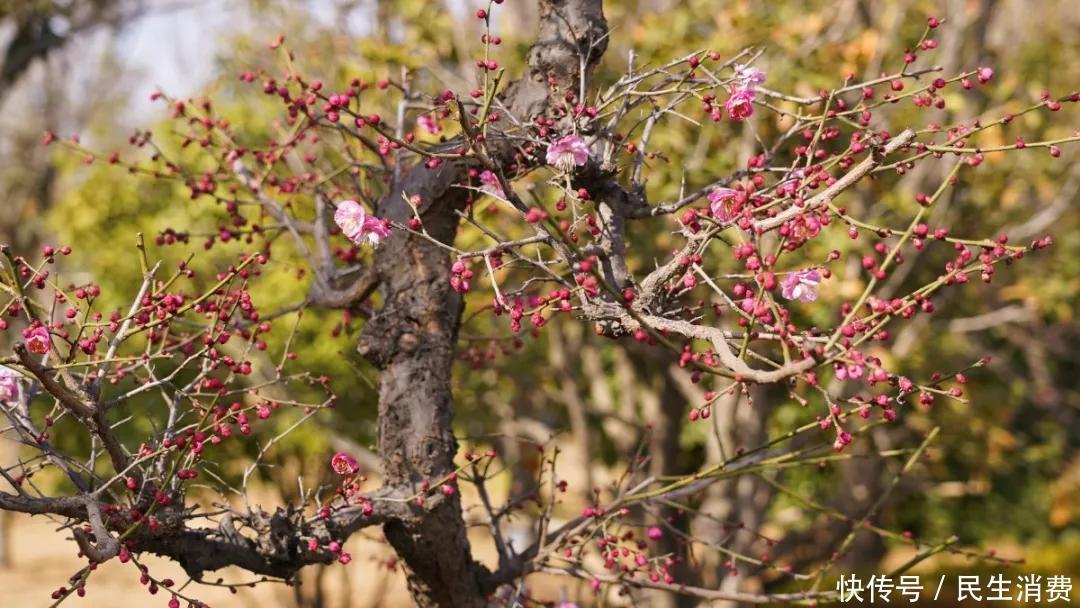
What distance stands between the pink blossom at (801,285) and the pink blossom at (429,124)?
1.48 meters

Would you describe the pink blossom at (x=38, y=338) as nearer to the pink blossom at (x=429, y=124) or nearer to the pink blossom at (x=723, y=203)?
the pink blossom at (x=429, y=124)

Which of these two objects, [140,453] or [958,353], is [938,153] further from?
[958,353]

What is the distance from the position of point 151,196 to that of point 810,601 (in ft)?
27.8

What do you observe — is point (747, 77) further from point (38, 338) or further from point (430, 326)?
point (38, 338)

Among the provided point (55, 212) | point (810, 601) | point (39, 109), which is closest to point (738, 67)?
point (810, 601)

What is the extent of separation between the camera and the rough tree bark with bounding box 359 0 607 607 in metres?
3.16

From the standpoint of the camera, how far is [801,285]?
251 centimetres

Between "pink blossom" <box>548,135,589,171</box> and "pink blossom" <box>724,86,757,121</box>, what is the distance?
452mm

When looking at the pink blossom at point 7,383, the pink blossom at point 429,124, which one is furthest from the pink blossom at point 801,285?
the pink blossom at point 7,383

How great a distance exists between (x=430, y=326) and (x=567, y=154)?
3.06ft

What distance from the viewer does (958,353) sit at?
9.67 m

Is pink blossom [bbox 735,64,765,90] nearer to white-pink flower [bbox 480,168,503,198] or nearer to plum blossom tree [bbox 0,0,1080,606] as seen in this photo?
plum blossom tree [bbox 0,0,1080,606]

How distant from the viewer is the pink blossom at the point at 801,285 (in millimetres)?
2496

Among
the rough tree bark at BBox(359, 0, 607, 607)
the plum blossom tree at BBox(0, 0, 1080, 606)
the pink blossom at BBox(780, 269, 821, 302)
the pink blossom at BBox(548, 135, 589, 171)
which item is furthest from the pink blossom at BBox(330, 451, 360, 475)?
the pink blossom at BBox(780, 269, 821, 302)
